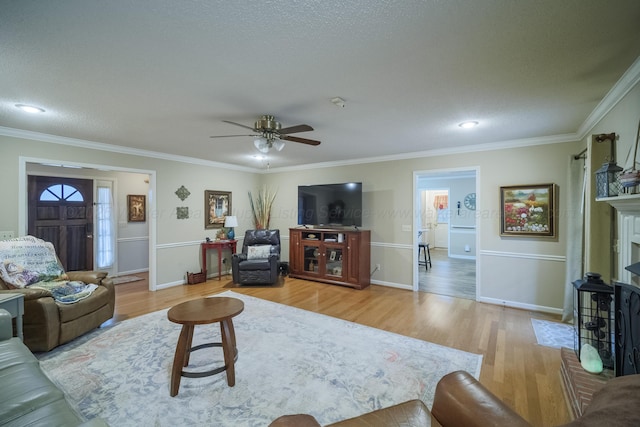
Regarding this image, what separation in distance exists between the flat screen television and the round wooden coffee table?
304cm

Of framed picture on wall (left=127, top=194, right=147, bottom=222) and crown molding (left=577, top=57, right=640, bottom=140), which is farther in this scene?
framed picture on wall (left=127, top=194, right=147, bottom=222)

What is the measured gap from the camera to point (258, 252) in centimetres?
520

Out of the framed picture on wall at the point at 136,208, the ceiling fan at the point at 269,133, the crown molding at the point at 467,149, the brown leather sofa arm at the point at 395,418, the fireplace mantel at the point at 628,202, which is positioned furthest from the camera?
the framed picture on wall at the point at 136,208

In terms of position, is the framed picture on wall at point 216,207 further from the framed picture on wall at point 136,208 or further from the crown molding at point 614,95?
the crown molding at point 614,95

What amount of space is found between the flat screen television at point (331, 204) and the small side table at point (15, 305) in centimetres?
401

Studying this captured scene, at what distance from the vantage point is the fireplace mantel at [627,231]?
5.61 feet

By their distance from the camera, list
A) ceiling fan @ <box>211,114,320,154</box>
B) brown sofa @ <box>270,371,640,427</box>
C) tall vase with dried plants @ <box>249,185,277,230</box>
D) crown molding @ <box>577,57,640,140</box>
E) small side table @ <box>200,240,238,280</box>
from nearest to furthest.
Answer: brown sofa @ <box>270,371,640,427</box> < crown molding @ <box>577,57,640,140</box> < ceiling fan @ <box>211,114,320,154</box> < small side table @ <box>200,240,238,280</box> < tall vase with dried plants @ <box>249,185,277,230</box>

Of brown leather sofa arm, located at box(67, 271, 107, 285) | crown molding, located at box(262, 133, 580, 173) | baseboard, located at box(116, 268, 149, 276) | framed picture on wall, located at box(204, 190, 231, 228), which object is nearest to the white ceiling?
crown molding, located at box(262, 133, 580, 173)

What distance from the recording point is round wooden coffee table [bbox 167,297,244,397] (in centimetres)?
201

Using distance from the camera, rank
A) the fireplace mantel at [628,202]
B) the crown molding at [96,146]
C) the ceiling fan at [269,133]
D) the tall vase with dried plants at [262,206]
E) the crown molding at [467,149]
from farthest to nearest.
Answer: the tall vase with dried plants at [262,206]
the crown molding at [467,149]
the crown molding at [96,146]
the ceiling fan at [269,133]
the fireplace mantel at [628,202]

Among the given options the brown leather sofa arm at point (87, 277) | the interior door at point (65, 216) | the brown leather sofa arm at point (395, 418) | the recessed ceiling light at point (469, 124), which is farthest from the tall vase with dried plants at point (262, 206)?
the brown leather sofa arm at point (395, 418)

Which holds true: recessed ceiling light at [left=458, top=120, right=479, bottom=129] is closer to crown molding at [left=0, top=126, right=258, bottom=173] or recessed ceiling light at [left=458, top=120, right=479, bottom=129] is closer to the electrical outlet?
crown molding at [left=0, top=126, right=258, bottom=173]

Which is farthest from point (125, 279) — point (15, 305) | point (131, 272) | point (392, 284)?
point (392, 284)

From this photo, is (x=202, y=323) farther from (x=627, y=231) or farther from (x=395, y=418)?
(x=627, y=231)
